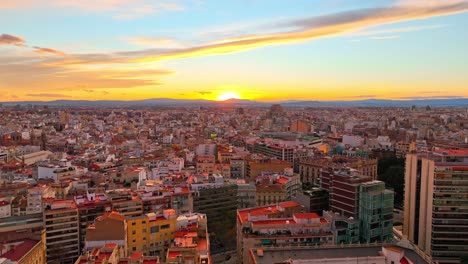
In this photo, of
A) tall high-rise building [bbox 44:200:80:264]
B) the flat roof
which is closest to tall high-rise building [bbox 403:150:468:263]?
the flat roof

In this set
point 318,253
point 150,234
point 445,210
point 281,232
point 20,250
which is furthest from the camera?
point 445,210

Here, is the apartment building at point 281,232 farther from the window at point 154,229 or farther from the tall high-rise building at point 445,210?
the tall high-rise building at point 445,210

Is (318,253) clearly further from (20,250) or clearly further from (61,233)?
(61,233)

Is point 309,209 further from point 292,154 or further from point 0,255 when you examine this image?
point 292,154

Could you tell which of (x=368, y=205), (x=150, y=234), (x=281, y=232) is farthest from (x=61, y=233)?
(x=368, y=205)

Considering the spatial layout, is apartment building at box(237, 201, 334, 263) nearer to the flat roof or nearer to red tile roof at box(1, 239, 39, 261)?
the flat roof

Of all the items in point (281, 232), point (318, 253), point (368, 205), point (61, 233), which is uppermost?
point (368, 205)

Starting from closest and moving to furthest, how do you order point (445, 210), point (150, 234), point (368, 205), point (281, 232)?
point (281, 232) → point (368, 205) → point (150, 234) → point (445, 210)

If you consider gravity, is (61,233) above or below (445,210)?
below

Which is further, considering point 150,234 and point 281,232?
point 150,234

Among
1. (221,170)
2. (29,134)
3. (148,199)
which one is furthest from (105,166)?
(29,134)

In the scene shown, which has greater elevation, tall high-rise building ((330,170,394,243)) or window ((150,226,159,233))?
tall high-rise building ((330,170,394,243))
